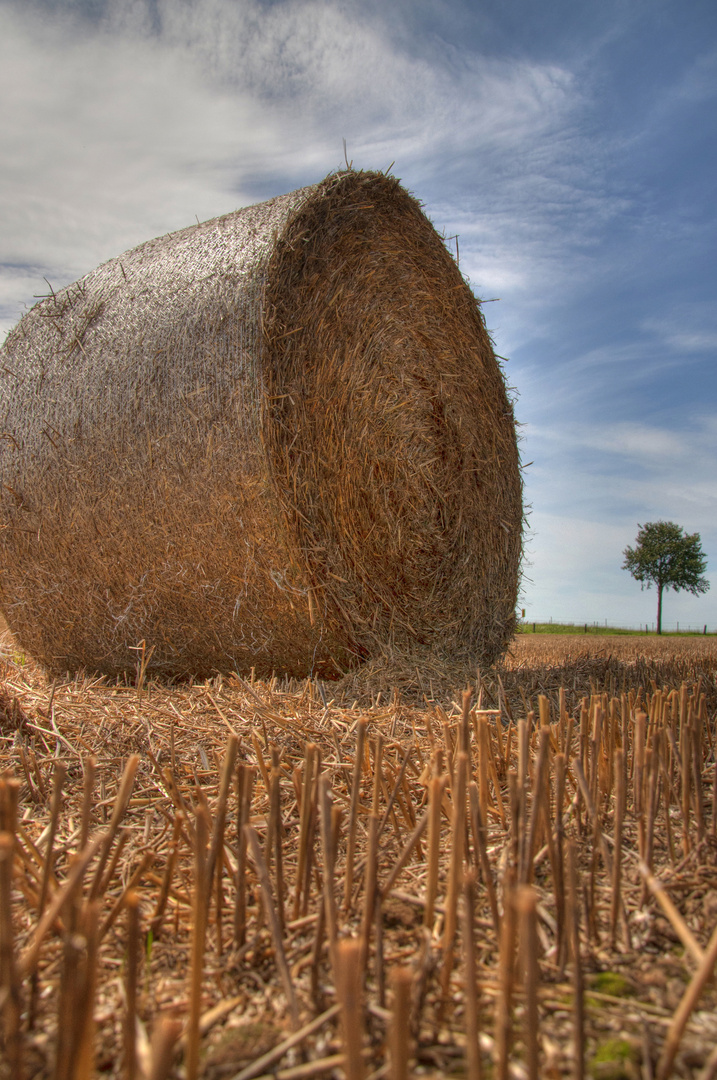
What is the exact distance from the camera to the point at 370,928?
3.98 feet

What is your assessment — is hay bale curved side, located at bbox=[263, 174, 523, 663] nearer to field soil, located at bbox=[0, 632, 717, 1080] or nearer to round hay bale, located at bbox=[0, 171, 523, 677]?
round hay bale, located at bbox=[0, 171, 523, 677]

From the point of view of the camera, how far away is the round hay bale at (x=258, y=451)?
405 centimetres

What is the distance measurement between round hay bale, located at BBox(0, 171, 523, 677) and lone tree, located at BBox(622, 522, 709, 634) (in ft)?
95.6

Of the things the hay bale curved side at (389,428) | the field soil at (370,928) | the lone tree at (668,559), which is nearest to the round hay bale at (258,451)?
the hay bale curved side at (389,428)

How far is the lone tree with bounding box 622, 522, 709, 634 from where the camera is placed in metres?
32.8

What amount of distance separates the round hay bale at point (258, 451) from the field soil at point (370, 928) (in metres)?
1.83

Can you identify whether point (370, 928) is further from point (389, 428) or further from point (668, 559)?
point (668, 559)

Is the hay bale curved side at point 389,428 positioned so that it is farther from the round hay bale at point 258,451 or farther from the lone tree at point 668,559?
the lone tree at point 668,559

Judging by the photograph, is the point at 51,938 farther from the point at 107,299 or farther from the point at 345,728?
the point at 107,299

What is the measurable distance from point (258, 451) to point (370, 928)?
292 cm

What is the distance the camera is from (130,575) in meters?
4.47

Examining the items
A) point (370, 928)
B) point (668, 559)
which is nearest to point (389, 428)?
point (370, 928)

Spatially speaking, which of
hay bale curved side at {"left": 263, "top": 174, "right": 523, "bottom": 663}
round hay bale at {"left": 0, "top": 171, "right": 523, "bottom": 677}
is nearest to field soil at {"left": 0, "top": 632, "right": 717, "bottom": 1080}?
round hay bale at {"left": 0, "top": 171, "right": 523, "bottom": 677}

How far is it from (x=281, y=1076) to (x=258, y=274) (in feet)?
12.1
